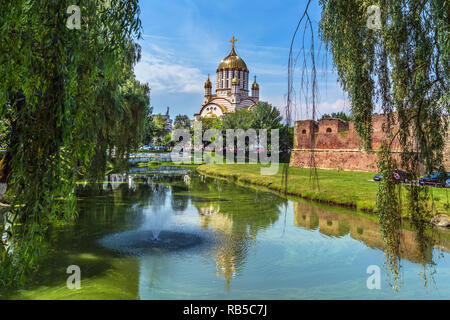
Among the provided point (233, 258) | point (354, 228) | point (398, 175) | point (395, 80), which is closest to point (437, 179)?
point (398, 175)

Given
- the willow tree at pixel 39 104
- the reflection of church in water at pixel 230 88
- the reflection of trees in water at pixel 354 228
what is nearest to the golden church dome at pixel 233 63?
the reflection of church in water at pixel 230 88

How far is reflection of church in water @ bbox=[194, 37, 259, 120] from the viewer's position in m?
73.9

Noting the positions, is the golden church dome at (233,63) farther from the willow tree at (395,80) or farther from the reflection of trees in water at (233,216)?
the willow tree at (395,80)

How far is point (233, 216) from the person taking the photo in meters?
14.8

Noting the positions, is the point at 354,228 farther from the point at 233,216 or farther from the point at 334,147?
the point at 334,147

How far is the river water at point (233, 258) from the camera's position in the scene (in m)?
7.22

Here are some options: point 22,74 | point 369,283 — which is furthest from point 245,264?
point 22,74

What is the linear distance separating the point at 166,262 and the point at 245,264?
2068 millimetres

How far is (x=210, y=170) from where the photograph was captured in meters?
35.8

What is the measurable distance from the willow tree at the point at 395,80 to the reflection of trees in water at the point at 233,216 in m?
4.32

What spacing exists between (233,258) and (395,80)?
6.51 meters
